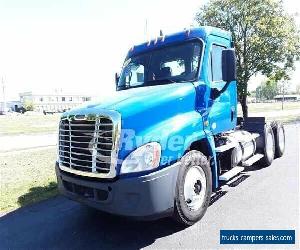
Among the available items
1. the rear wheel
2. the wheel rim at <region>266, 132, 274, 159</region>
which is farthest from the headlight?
the wheel rim at <region>266, 132, 274, 159</region>

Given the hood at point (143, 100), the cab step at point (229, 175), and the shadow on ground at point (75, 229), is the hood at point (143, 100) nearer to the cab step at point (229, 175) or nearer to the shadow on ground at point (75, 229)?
the cab step at point (229, 175)

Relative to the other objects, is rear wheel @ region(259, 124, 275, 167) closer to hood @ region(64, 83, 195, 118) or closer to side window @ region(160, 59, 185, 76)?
side window @ region(160, 59, 185, 76)

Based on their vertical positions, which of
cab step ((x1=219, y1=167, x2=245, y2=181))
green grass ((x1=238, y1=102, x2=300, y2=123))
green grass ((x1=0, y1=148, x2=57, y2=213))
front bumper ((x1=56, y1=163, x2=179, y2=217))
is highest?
front bumper ((x1=56, y1=163, x2=179, y2=217))

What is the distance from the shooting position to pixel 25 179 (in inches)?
329

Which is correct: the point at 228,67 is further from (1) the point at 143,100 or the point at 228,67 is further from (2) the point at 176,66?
(1) the point at 143,100

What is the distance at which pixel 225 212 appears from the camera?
5.15m

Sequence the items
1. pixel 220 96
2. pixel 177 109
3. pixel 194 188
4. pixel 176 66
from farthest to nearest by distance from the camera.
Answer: pixel 220 96, pixel 176 66, pixel 194 188, pixel 177 109

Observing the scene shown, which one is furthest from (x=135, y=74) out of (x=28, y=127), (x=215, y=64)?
(x=28, y=127)

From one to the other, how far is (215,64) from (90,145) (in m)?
2.66

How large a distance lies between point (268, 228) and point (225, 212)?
79 centimetres

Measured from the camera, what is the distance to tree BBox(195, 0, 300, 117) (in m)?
15.8

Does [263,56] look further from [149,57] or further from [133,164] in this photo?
[133,164]

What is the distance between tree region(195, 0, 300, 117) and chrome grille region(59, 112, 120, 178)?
1229 cm

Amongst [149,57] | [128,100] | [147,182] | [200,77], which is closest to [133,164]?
[147,182]
